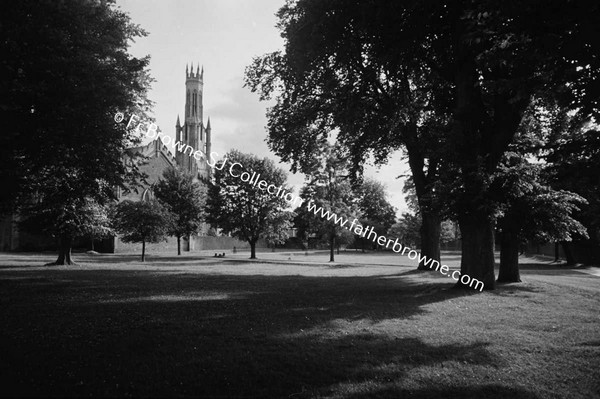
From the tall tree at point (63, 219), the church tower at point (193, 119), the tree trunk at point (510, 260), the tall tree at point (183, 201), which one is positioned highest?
the church tower at point (193, 119)

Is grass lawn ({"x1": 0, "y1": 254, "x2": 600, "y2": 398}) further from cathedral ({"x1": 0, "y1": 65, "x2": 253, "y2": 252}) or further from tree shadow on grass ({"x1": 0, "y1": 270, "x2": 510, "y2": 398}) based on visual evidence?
cathedral ({"x1": 0, "y1": 65, "x2": 253, "y2": 252})

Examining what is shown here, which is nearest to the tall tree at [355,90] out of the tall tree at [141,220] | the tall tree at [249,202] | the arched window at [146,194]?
the tall tree at [141,220]

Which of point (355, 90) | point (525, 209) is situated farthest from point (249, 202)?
point (525, 209)

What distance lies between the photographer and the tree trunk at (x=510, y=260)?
62.5ft

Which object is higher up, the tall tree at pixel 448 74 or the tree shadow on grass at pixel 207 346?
the tall tree at pixel 448 74

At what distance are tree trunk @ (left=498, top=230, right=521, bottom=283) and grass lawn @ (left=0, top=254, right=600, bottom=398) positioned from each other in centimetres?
612

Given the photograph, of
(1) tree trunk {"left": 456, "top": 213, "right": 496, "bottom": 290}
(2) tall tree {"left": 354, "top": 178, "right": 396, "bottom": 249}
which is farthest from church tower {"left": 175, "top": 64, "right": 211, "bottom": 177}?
(1) tree trunk {"left": 456, "top": 213, "right": 496, "bottom": 290}

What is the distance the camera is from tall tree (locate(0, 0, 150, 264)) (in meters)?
12.7

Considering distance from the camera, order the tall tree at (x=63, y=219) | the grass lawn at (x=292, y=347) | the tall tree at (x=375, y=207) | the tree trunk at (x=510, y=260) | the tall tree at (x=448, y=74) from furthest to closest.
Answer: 1. the tall tree at (x=375, y=207)
2. the tall tree at (x=63, y=219)
3. the tree trunk at (x=510, y=260)
4. the tall tree at (x=448, y=74)
5. the grass lawn at (x=292, y=347)

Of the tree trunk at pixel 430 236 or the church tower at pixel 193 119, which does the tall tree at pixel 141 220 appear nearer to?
the tree trunk at pixel 430 236

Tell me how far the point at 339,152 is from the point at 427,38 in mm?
15228

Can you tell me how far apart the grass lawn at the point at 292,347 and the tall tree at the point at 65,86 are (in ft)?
16.9

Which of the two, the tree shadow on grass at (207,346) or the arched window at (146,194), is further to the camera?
the arched window at (146,194)

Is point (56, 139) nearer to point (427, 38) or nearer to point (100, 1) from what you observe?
point (100, 1)
